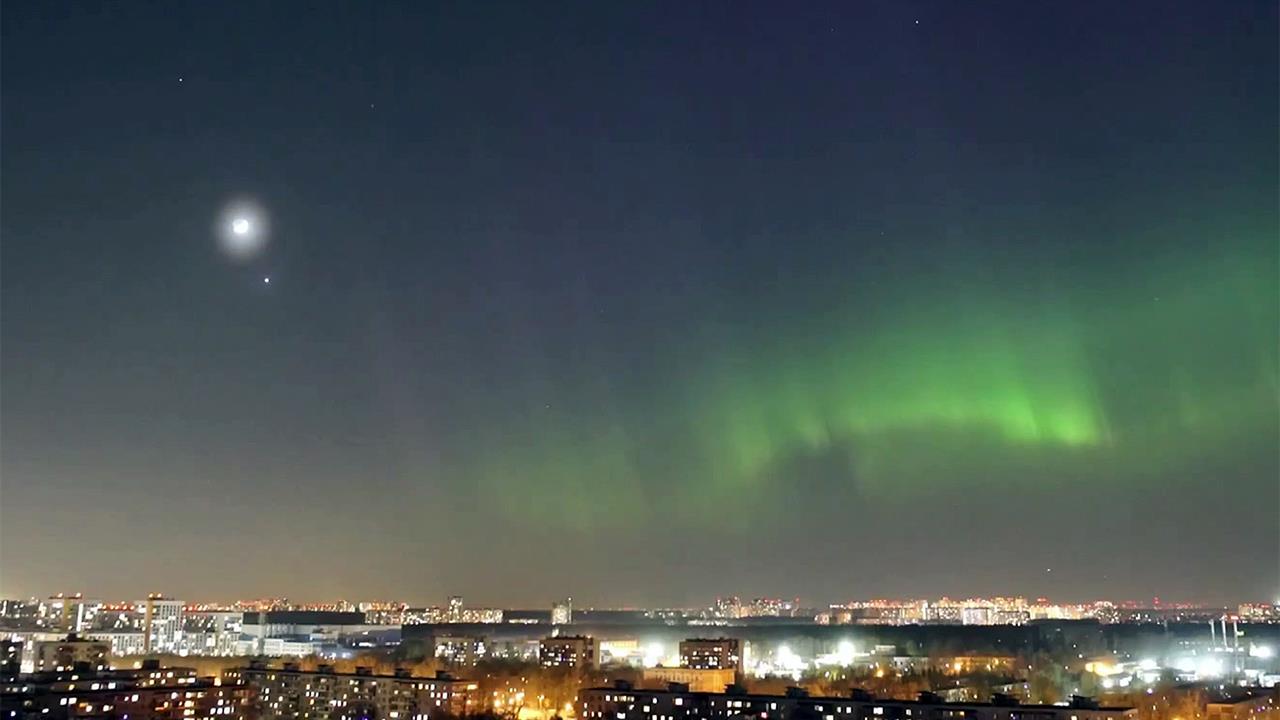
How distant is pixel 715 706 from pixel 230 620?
4558cm

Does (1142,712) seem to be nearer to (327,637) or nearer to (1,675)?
(1,675)

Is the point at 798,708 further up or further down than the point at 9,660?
→ further down

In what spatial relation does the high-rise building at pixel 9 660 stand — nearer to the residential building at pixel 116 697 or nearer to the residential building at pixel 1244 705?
the residential building at pixel 116 697

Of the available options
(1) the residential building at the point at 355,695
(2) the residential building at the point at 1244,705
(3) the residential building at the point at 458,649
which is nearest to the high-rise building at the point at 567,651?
(3) the residential building at the point at 458,649

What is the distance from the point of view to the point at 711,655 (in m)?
32.1

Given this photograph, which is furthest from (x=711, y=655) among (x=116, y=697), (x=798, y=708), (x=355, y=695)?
(x=116, y=697)

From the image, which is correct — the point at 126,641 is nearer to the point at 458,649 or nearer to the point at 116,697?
the point at 458,649

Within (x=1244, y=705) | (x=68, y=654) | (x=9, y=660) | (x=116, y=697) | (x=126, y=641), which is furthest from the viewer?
(x=126, y=641)

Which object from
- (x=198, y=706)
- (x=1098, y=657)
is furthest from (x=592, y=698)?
(x=1098, y=657)

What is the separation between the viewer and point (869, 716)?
53.6 feet

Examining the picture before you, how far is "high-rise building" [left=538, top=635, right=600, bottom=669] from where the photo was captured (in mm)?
32719

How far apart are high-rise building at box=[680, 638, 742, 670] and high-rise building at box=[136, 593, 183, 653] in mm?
25599

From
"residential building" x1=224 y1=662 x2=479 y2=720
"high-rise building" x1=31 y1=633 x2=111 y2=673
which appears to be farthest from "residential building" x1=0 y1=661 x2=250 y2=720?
"high-rise building" x1=31 y1=633 x2=111 y2=673

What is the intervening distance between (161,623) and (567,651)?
2689 centimetres
